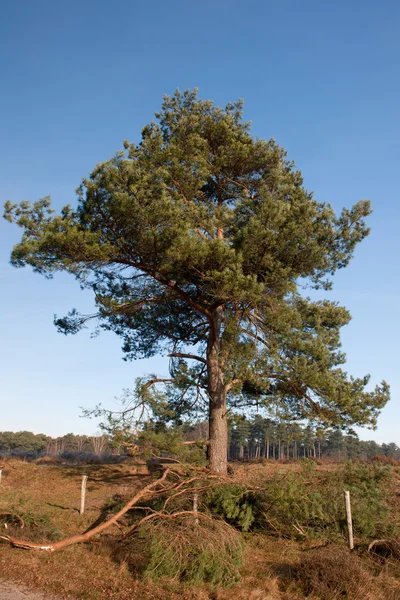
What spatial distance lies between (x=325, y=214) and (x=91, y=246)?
709 cm

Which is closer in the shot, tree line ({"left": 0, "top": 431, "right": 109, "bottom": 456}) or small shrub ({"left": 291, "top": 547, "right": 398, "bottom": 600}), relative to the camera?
small shrub ({"left": 291, "top": 547, "right": 398, "bottom": 600})

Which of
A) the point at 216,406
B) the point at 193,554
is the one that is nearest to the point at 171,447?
the point at 216,406

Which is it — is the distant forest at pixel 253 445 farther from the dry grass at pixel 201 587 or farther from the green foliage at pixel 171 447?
the dry grass at pixel 201 587

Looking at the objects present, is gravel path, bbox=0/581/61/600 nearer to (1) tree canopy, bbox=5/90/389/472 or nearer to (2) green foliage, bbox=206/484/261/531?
(2) green foliage, bbox=206/484/261/531

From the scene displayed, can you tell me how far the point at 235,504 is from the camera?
10.8m

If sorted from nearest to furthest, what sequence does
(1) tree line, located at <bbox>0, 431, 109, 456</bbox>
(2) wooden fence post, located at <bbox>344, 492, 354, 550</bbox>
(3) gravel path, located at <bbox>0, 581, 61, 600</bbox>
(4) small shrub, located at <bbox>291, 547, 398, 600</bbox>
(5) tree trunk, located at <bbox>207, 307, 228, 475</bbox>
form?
(3) gravel path, located at <bbox>0, 581, 61, 600</bbox> → (4) small shrub, located at <bbox>291, 547, 398, 600</bbox> → (2) wooden fence post, located at <bbox>344, 492, 354, 550</bbox> → (5) tree trunk, located at <bbox>207, 307, 228, 475</bbox> → (1) tree line, located at <bbox>0, 431, 109, 456</bbox>

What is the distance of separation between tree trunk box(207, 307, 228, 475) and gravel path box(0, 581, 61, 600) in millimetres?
6825

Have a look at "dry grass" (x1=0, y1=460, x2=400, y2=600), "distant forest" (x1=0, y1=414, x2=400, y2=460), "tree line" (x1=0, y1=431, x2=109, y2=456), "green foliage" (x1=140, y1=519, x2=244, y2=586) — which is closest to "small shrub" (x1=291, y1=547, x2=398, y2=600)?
"dry grass" (x1=0, y1=460, x2=400, y2=600)

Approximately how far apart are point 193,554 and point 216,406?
6262mm

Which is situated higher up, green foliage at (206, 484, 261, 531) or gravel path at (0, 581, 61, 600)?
green foliage at (206, 484, 261, 531)

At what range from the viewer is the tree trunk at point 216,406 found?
13695 millimetres

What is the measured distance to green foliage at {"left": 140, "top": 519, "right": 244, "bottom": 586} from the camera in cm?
785

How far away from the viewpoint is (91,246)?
41.1ft

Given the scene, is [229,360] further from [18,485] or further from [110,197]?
[18,485]
